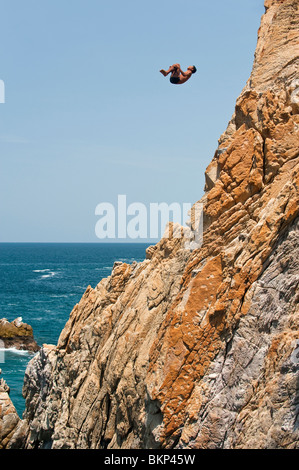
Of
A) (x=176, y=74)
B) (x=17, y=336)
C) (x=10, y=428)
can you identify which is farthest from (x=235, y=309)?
(x=17, y=336)

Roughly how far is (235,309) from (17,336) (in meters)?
41.9

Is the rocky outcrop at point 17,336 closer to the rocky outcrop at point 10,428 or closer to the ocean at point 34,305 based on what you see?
the ocean at point 34,305

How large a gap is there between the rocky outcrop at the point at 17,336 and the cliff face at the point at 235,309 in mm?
33507

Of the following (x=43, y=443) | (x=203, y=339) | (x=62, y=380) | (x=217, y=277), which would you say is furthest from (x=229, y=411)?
(x=43, y=443)

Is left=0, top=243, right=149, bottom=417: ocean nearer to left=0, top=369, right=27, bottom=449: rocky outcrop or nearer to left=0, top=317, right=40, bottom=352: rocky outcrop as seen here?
left=0, top=317, right=40, bottom=352: rocky outcrop

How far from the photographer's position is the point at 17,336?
164 ft

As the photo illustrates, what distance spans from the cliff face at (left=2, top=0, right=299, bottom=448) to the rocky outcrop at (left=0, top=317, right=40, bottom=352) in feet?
110

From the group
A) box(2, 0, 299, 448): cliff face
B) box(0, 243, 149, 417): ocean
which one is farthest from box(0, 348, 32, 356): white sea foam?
box(2, 0, 299, 448): cliff face

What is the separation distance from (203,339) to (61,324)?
156 ft

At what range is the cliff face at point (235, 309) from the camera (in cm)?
1255

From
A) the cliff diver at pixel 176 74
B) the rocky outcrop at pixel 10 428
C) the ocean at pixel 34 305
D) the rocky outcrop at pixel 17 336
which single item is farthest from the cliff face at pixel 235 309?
the rocky outcrop at pixel 17 336

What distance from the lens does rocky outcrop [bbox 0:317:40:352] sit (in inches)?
1913

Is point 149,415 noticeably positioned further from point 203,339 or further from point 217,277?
point 217,277

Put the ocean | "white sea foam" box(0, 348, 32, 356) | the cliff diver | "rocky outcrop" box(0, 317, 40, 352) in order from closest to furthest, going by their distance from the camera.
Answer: the cliff diver < the ocean < "white sea foam" box(0, 348, 32, 356) < "rocky outcrop" box(0, 317, 40, 352)
